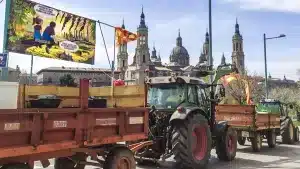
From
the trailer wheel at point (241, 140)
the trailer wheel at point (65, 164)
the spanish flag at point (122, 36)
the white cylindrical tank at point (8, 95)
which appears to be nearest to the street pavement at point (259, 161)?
the trailer wheel at point (241, 140)

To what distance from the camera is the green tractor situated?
9875 millimetres

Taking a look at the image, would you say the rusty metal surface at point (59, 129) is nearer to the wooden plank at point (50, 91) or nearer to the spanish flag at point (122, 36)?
the wooden plank at point (50, 91)

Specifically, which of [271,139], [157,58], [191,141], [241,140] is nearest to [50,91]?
[191,141]

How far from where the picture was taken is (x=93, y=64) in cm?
1441

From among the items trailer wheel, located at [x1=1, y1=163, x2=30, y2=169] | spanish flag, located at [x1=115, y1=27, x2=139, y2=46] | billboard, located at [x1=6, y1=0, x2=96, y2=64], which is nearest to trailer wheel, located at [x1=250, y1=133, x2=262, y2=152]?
spanish flag, located at [x1=115, y1=27, x2=139, y2=46]

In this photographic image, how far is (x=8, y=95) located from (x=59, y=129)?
0.94m

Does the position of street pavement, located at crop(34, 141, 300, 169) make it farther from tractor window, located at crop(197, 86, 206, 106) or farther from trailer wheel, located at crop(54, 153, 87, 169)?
trailer wheel, located at crop(54, 153, 87, 169)

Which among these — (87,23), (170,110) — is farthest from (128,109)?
(87,23)

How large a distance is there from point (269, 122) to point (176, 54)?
131 m

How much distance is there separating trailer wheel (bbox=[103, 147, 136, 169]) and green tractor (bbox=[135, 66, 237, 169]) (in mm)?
2108

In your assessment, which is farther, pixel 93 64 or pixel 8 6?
pixel 93 64

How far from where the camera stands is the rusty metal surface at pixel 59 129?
5406mm

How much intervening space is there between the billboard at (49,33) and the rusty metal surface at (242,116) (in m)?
5.46

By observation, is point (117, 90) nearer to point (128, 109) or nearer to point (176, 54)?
point (128, 109)
